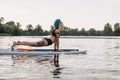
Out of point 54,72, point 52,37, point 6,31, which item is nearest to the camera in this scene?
point 54,72

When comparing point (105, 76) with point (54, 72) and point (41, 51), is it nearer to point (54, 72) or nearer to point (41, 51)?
point (54, 72)

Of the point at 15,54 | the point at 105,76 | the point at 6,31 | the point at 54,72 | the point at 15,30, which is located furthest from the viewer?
the point at 15,30

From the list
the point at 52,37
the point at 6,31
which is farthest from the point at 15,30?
the point at 52,37

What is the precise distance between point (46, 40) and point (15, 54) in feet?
8.03

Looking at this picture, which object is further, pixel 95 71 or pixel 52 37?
pixel 52 37

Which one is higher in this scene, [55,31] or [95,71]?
[55,31]

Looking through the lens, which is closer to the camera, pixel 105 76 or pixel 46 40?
pixel 105 76

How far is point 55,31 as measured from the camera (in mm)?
24922

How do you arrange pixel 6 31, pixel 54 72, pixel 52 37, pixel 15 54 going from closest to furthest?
pixel 54 72, pixel 15 54, pixel 52 37, pixel 6 31

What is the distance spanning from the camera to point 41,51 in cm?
2475

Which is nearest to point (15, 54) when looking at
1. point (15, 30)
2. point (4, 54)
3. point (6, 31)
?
point (4, 54)

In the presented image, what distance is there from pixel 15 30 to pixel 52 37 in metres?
170

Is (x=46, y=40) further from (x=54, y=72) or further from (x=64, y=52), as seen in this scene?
(x=54, y=72)

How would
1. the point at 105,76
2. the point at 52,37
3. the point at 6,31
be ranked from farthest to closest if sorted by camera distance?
the point at 6,31, the point at 52,37, the point at 105,76
